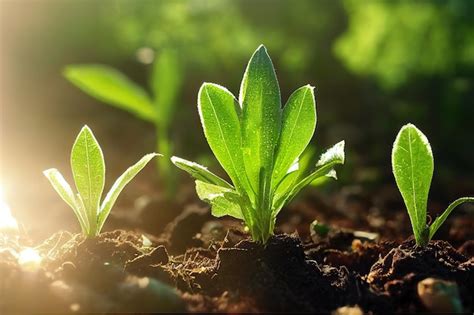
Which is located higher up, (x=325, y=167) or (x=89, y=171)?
(x=89, y=171)

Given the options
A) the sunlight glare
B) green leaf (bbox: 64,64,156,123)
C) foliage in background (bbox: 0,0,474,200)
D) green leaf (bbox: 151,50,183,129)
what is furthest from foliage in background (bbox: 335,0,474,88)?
the sunlight glare

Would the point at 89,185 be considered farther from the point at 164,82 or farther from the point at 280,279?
the point at 164,82

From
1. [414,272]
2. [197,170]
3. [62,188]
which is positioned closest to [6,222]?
[62,188]

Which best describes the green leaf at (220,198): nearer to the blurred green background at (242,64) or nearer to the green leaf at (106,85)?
the green leaf at (106,85)

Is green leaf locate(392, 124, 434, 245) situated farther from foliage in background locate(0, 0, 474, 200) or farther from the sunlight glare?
foliage in background locate(0, 0, 474, 200)

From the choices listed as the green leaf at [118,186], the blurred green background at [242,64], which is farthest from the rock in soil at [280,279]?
the blurred green background at [242,64]

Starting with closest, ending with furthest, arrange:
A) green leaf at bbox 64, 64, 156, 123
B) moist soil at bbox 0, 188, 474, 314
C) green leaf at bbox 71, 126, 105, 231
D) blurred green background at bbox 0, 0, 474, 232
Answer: moist soil at bbox 0, 188, 474, 314 → green leaf at bbox 71, 126, 105, 231 → green leaf at bbox 64, 64, 156, 123 → blurred green background at bbox 0, 0, 474, 232
